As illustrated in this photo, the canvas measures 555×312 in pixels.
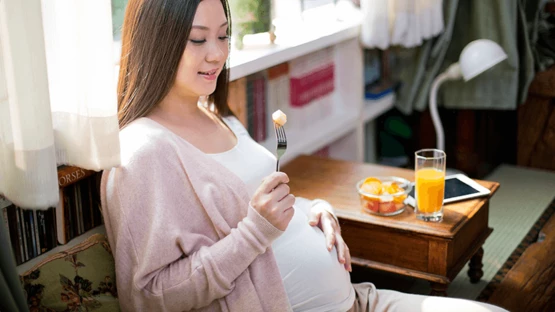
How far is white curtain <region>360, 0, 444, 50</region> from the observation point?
279 centimetres

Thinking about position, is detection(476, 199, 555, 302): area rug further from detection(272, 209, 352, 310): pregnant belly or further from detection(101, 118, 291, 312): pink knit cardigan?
detection(101, 118, 291, 312): pink knit cardigan

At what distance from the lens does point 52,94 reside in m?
1.34

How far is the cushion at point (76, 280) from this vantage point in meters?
1.37

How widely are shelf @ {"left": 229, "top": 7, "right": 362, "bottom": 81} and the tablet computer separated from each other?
0.62 meters

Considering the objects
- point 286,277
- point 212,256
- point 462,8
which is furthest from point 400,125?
point 212,256

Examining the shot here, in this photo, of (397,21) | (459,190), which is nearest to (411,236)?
(459,190)

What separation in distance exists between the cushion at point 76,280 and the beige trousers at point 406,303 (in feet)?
1.84

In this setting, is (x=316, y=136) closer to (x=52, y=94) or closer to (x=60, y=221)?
(x=60, y=221)

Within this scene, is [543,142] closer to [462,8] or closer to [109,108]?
[462,8]

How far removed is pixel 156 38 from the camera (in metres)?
1.40

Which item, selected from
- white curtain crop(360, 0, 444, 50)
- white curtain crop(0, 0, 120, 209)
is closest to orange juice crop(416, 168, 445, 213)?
white curtain crop(0, 0, 120, 209)

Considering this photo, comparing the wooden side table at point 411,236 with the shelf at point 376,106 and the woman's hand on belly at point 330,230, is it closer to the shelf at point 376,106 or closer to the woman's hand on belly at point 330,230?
the woman's hand on belly at point 330,230

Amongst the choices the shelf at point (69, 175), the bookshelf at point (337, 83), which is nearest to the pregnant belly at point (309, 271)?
the shelf at point (69, 175)

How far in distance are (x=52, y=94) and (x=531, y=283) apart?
157 cm
